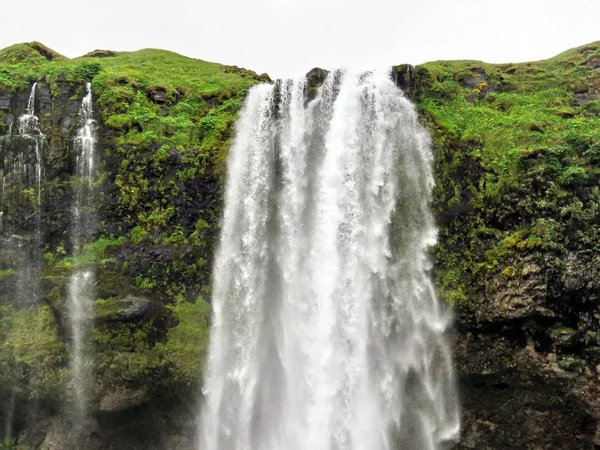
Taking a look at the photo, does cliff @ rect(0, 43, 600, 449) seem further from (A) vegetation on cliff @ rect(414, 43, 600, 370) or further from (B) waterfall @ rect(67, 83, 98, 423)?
(B) waterfall @ rect(67, 83, 98, 423)

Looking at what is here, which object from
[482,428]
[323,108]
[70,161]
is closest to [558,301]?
[482,428]

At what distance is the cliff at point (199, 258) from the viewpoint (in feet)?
59.0

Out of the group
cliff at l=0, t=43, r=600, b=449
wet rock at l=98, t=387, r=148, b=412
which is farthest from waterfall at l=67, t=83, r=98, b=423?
wet rock at l=98, t=387, r=148, b=412

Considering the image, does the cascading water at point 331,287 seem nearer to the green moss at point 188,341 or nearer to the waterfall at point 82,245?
the green moss at point 188,341

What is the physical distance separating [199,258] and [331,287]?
623cm

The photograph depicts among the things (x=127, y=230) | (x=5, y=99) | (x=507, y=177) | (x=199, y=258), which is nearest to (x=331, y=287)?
→ (x=199, y=258)

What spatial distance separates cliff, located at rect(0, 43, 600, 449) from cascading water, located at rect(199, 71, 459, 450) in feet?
2.99

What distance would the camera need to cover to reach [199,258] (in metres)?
21.6

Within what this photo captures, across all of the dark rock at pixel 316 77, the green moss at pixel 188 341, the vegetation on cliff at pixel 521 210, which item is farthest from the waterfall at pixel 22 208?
the vegetation on cliff at pixel 521 210

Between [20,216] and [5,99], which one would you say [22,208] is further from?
[5,99]

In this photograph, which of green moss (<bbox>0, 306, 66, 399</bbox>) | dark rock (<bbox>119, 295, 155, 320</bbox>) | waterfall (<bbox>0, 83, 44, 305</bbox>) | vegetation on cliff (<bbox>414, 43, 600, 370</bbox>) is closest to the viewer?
vegetation on cliff (<bbox>414, 43, 600, 370</bbox>)

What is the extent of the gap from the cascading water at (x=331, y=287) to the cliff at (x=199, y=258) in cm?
91

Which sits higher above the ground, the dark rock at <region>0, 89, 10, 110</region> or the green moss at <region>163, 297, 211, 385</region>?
the dark rock at <region>0, 89, 10, 110</region>

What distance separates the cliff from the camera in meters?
18.0
